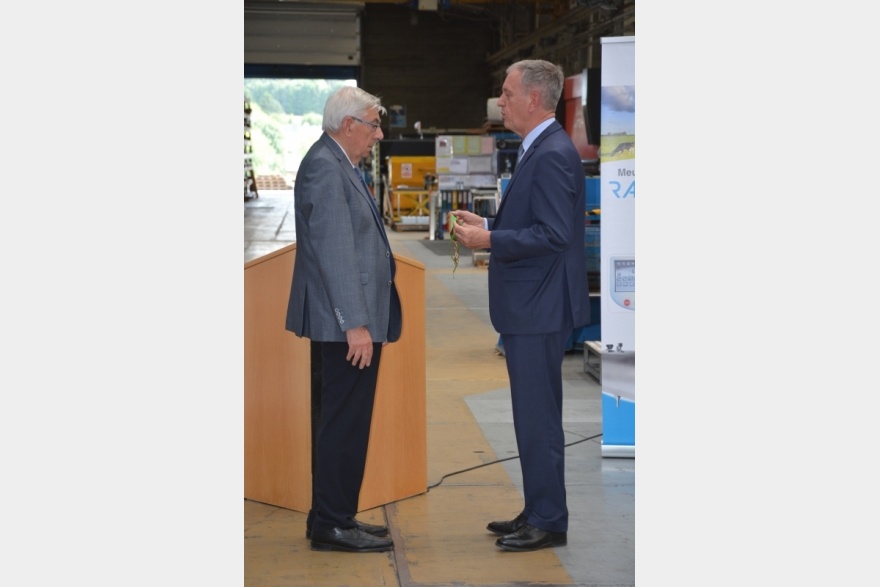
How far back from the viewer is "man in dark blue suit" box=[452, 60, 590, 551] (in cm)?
351

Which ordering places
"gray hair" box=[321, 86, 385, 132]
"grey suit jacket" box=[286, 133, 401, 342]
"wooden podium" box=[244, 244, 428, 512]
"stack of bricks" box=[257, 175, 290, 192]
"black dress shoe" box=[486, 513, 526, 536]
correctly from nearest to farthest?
"grey suit jacket" box=[286, 133, 401, 342]
"gray hair" box=[321, 86, 385, 132]
"black dress shoe" box=[486, 513, 526, 536]
"wooden podium" box=[244, 244, 428, 512]
"stack of bricks" box=[257, 175, 290, 192]

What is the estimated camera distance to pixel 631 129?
4.78 m

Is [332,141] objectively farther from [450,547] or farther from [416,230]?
[416,230]

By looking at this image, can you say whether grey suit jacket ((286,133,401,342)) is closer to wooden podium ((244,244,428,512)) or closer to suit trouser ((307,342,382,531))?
suit trouser ((307,342,382,531))

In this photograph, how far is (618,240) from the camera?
4.82m

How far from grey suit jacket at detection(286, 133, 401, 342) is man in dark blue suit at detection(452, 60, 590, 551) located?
1.15 feet

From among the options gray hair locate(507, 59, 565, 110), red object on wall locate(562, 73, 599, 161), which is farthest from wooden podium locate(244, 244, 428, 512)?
red object on wall locate(562, 73, 599, 161)

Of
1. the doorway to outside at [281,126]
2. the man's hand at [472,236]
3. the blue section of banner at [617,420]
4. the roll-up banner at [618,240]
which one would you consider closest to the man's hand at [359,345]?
the man's hand at [472,236]

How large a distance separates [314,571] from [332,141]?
138 centimetres

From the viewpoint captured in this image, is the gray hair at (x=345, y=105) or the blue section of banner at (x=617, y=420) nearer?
the gray hair at (x=345, y=105)

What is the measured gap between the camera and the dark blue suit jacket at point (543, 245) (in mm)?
3490

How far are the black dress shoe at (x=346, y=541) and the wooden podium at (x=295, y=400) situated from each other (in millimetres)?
411

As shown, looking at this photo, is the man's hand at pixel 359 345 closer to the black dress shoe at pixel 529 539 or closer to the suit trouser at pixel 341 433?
the suit trouser at pixel 341 433

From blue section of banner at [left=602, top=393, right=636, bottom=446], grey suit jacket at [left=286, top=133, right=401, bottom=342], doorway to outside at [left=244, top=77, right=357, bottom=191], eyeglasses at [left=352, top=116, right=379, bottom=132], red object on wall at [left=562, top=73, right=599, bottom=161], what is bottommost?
blue section of banner at [left=602, top=393, right=636, bottom=446]
